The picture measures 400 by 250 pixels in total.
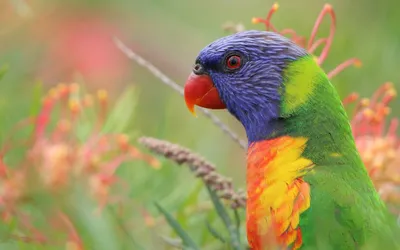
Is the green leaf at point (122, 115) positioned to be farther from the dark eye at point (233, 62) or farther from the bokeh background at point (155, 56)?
the dark eye at point (233, 62)

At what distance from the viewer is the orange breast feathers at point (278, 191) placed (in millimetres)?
1206

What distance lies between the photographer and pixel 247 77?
4.93 ft

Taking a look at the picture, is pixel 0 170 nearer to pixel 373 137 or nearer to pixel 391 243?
pixel 373 137

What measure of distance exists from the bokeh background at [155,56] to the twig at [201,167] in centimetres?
13

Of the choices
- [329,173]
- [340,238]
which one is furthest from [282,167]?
[340,238]

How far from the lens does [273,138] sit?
1395mm

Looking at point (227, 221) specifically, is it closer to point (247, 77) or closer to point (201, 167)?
point (201, 167)

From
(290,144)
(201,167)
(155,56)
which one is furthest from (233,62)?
(155,56)

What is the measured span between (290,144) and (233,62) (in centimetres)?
24

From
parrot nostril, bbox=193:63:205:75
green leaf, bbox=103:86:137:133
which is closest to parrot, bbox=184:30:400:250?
parrot nostril, bbox=193:63:205:75

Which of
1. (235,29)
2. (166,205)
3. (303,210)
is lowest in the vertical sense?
(166,205)

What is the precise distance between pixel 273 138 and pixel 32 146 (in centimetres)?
48

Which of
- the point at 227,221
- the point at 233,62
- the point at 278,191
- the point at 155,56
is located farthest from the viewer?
the point at 155,56

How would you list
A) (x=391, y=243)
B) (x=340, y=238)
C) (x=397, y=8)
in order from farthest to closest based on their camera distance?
(x=397, y=8), (x=340, y=238), (x=391, y=243)
